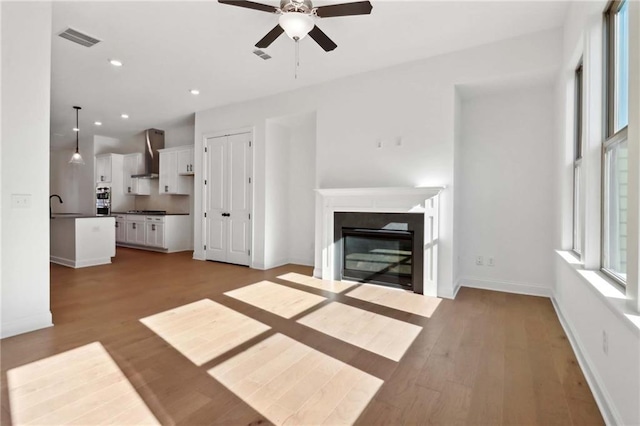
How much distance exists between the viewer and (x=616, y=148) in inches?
82.4

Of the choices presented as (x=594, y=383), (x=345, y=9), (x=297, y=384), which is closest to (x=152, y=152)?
(x=345, y=9)

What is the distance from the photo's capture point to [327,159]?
4707mm

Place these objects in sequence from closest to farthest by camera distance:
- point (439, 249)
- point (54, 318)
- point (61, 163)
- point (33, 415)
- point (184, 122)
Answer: point (33, 415)
point (54, 318)
point (439, 249)
point (184, 122)
point (61, 163)

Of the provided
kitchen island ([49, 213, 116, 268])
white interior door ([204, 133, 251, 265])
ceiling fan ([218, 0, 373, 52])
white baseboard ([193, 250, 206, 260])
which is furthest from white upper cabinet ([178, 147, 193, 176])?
ceiling fan ([218, 0, 373, 52])

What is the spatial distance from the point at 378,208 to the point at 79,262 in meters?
5.16

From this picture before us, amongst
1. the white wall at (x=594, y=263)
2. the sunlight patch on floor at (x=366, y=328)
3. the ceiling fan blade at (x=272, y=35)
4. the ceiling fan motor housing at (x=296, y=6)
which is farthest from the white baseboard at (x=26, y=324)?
the white wall at (x=594, y=263)

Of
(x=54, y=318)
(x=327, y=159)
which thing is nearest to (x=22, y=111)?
(x=54, y=318)

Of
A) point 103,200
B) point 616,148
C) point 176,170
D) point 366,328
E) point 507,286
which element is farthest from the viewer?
point 103,200

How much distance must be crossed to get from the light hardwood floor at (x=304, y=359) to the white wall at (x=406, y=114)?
1.09 metres

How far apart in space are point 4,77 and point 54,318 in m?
2.15

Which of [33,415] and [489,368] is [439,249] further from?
[33,415]

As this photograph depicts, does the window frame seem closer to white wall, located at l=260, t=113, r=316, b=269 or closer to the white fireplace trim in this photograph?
the white fireplace trim

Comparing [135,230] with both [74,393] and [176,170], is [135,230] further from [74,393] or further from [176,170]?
[74,393]

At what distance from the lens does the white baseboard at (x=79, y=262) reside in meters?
5.40
